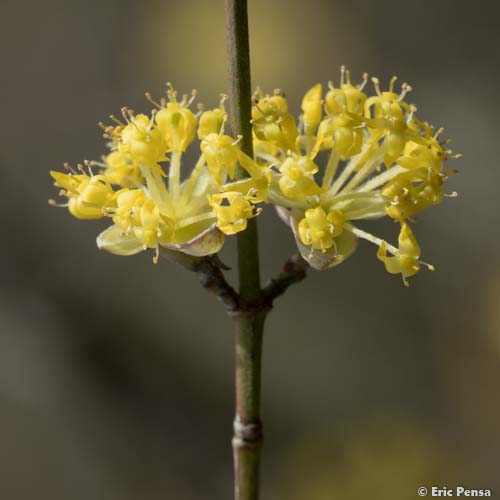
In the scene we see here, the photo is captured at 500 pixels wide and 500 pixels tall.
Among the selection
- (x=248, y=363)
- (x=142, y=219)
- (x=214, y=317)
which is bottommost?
(x=214, y=317)

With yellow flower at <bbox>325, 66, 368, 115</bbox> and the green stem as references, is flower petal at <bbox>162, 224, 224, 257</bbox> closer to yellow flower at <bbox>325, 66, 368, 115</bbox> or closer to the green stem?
the green stem

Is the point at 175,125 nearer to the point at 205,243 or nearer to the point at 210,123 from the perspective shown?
the point at 210,123

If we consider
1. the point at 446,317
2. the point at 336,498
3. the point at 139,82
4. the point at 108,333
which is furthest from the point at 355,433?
the point at 139,82

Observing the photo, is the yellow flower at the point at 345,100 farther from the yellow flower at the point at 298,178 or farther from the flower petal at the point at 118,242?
the flower petal at the point at 118,242

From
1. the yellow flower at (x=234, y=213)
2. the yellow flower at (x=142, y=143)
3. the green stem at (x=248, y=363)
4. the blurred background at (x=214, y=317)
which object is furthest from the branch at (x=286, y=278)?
the blurred background at (x=214, y=317)

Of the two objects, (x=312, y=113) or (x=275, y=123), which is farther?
(x=312, y=113)

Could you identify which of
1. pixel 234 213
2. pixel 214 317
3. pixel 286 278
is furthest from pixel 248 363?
pixel 214 317

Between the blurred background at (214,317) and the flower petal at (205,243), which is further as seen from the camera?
the blurred background at (214,317)
